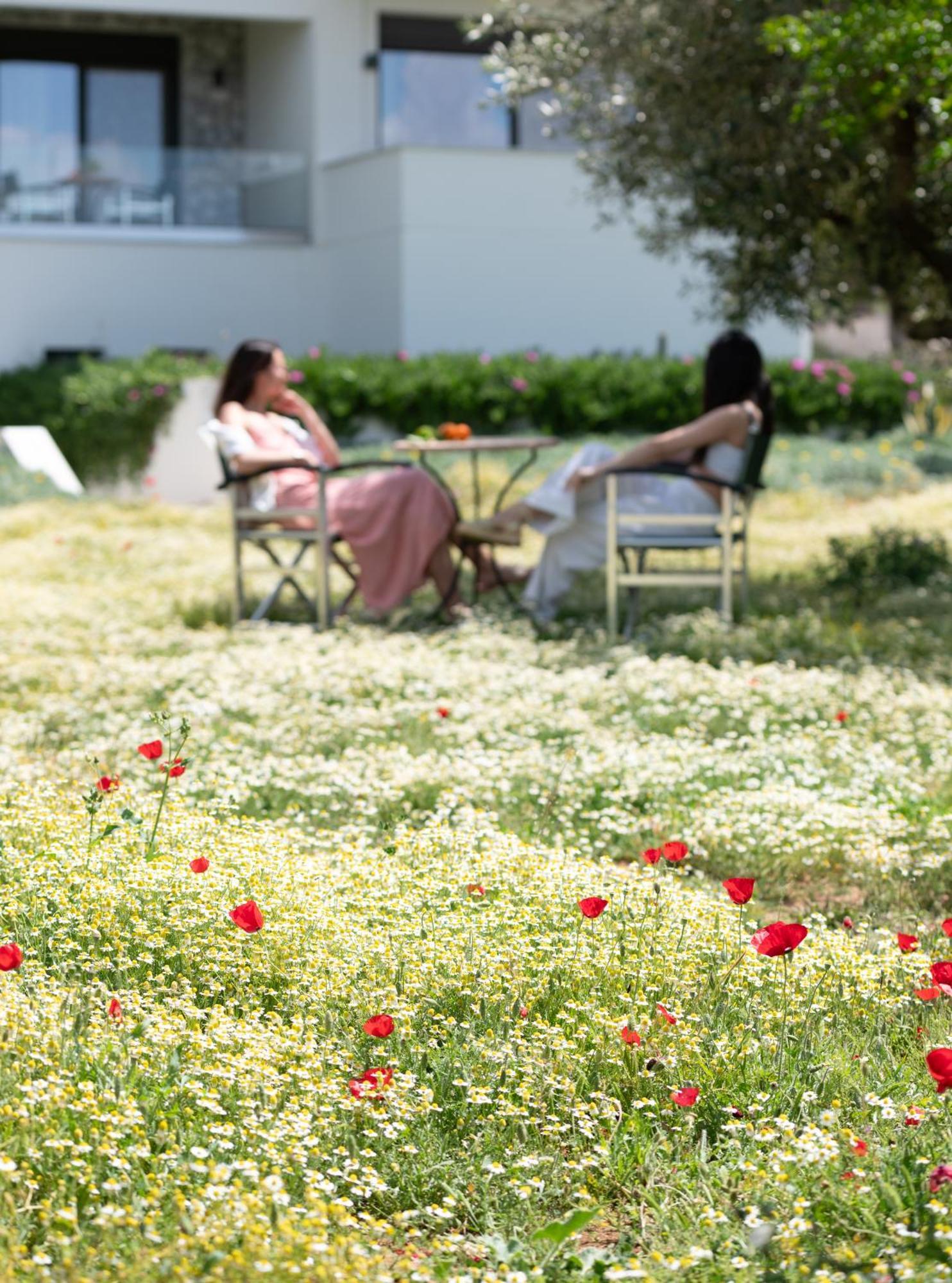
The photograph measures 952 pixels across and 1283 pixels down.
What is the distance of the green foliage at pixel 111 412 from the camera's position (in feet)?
54.1

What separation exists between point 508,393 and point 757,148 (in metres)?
8.08

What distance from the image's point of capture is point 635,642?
7727 millimetres

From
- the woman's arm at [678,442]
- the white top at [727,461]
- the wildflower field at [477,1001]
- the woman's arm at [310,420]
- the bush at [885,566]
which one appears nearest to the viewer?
the wildflower field at [477,1001]

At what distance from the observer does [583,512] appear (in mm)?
8398

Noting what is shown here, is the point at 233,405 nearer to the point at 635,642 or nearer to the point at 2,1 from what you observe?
→ the point at 635,642

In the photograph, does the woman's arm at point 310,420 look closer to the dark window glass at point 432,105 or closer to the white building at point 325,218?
the white building at point 325,218

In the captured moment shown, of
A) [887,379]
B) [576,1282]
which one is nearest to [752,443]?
[576,1282]

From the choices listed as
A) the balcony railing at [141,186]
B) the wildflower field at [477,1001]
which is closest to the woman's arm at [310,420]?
the wildflower field at [477,1001]

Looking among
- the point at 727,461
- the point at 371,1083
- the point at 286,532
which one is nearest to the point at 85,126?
the point at 286,532

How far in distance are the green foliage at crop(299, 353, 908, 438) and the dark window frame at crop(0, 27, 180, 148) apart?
6.95 metres

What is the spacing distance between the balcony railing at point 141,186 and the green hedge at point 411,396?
3.43 meters

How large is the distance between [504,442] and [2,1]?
14223 mm

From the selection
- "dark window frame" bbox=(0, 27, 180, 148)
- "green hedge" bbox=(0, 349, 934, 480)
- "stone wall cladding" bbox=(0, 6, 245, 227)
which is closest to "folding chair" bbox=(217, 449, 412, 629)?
"green hedge" bbox=(0, 349, 934, 480)

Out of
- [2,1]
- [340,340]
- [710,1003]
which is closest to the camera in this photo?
[710,1003]
